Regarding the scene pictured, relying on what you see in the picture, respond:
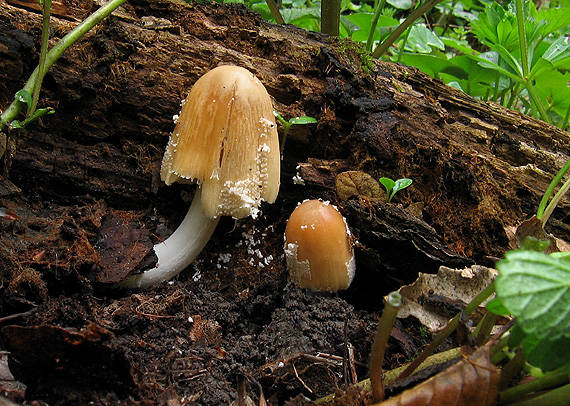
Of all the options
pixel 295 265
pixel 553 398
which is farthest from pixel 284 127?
pixel 553 398

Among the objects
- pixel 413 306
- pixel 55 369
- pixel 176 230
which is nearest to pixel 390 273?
pixel 413 306

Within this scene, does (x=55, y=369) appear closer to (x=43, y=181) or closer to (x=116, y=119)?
(x=43, y=181)

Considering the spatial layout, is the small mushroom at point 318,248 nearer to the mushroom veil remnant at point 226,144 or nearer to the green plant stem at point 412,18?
the mushroom veil remnant at point 226,144

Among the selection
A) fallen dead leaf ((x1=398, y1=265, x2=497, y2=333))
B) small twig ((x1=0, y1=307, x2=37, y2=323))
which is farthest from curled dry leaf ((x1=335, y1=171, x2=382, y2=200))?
small twig ((x1=0, y1=307, x2=37, y2=323))

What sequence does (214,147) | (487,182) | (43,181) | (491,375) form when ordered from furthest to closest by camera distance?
(487,182), (43,181), (214,147), (491,375)

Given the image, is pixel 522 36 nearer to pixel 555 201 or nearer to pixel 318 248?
pixel 555 201

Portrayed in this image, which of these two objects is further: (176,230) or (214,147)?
(176,230)
